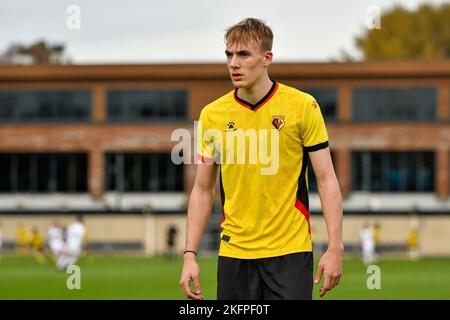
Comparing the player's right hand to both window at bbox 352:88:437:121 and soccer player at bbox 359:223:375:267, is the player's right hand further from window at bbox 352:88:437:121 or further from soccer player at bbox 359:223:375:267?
window at bbox 352:88:437:121

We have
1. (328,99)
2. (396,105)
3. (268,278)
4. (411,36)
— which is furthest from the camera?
(411,36)

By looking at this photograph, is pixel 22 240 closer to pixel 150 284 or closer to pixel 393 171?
pixel 393 171

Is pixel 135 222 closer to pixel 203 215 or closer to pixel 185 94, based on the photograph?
pixel 185 94

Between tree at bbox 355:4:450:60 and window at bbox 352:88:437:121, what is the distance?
2320 centimetres

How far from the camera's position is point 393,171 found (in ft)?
242

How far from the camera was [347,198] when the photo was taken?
71.6 meters

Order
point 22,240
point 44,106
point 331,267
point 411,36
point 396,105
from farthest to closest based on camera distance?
point 411,36 < point 44,106 < point 396,105 < point 22,240 < point 331,267

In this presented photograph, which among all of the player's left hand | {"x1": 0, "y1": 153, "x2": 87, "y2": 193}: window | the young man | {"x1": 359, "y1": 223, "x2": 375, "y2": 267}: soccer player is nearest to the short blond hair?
the young man

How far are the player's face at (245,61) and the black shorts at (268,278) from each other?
1127 mm

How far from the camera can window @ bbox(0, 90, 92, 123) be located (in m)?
75.1


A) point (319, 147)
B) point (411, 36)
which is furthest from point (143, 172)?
point (319, 147)

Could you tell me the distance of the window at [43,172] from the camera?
246 feet

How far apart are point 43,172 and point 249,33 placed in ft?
227

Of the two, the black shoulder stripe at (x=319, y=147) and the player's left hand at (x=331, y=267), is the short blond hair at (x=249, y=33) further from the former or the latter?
the player's left hand at (x=331, y=267)
